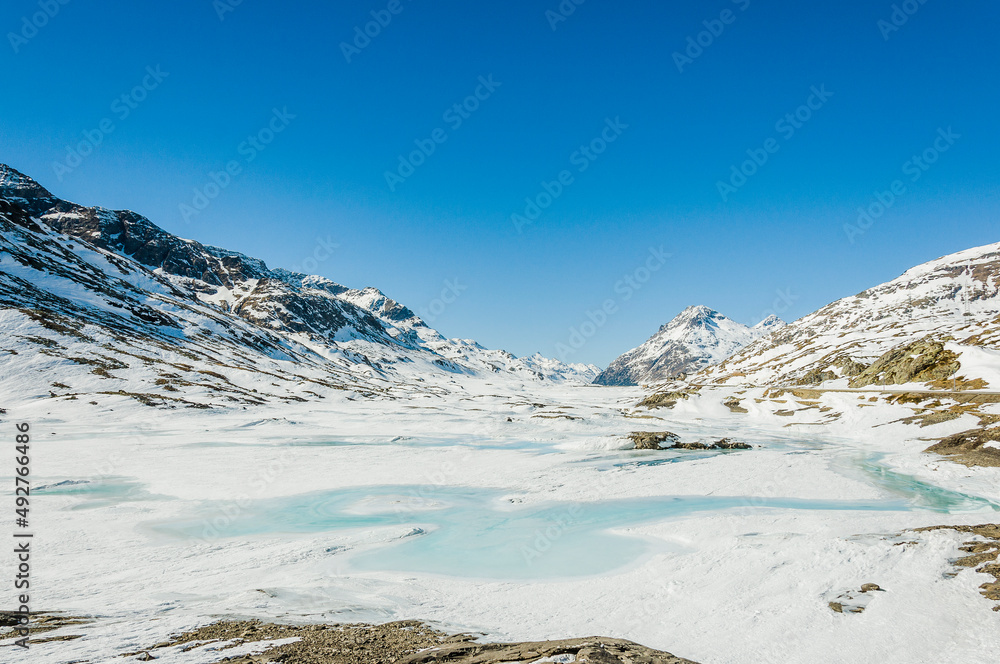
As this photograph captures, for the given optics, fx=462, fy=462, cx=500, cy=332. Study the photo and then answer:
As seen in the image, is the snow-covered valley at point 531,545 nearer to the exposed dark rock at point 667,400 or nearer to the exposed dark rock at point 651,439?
the exposed dark rock at point 651,439

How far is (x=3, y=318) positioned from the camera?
3054 inches

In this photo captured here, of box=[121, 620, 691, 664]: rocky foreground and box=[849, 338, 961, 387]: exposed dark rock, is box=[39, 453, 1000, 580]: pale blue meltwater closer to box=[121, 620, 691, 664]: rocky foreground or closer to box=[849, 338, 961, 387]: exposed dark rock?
box=[121, 620, 691, 664]: rocky foreground

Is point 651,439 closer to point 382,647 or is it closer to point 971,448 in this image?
point 971,448

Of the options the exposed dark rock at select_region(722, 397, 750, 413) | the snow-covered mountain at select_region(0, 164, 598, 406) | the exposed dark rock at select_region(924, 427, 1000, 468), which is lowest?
the exposed dark rock at select_region(924, 427, 1000, 468)

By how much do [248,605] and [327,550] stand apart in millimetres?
4809

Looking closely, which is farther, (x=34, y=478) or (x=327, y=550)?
(x=34, y=478)

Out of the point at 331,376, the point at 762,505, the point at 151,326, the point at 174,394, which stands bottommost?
the point at 762,505

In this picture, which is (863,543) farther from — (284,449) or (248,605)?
(284,449)

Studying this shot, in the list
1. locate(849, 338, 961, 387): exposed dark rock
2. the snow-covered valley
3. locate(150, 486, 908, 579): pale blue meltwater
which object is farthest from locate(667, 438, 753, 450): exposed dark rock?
locate(849, 338, 961, 387): exposed dark rock

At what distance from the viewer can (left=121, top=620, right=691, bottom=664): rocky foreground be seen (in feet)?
24.5

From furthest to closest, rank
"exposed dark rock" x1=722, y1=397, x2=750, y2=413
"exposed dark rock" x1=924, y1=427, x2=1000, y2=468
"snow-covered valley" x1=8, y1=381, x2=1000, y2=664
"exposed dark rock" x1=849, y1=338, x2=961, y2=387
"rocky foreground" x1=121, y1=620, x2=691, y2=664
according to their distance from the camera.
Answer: "exposed dark rock" x1=722, y1=397, x2=750, y2=413, "exposed dark rock" x1=849, y1=338, x2=961, y2=387, "exposed dark rock" x1=924, y1=427, x2=1000, y2=468, "snow-covered valley" x1=8, y1=381, x2=1000, y2=664, "rocky foreground" x1=121, y1=620, x2=691, y2=664

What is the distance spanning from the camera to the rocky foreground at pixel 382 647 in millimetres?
7465

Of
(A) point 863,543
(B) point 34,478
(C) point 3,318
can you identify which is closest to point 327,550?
(A) point 863,543

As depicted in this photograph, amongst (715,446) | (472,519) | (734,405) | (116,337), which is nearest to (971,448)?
(715,446)
